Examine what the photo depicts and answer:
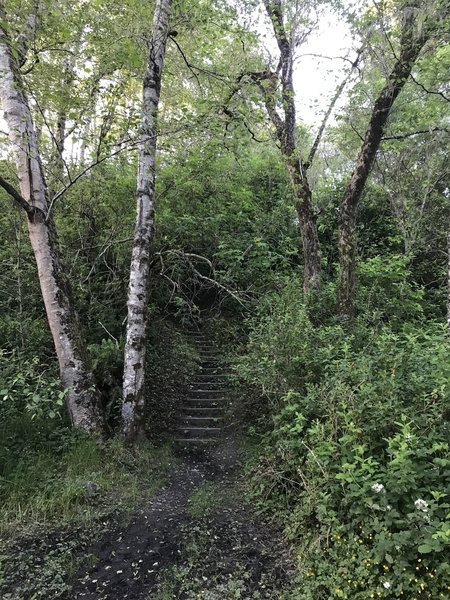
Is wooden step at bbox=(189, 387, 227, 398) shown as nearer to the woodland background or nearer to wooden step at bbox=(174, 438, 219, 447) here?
the woodland background

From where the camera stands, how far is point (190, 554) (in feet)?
10.9

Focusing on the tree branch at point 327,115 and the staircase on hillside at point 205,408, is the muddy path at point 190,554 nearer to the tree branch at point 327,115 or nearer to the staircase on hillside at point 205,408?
the staircase on hillside at point 205,408

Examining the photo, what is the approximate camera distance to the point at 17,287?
6.54 metres

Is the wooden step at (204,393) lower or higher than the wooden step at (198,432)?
higher

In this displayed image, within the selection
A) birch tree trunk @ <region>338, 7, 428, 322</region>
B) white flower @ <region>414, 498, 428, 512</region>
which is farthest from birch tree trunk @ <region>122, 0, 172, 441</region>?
white flower @ <region>414, 498, 428, 512</region>

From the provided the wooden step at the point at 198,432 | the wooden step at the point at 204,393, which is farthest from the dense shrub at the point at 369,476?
the wooden step at the point at 204,393

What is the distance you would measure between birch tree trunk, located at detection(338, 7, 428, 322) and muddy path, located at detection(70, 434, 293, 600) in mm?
3840

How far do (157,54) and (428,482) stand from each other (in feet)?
20.3

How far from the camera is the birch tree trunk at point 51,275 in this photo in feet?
16.1

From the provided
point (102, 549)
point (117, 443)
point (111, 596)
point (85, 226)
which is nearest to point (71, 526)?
point (102, 549)

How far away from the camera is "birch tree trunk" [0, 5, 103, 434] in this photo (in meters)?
4.92

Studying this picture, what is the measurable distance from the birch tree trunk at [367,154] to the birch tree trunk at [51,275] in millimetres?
4260

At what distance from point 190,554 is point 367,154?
684 centimetres

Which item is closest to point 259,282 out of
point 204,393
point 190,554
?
point 204,393
